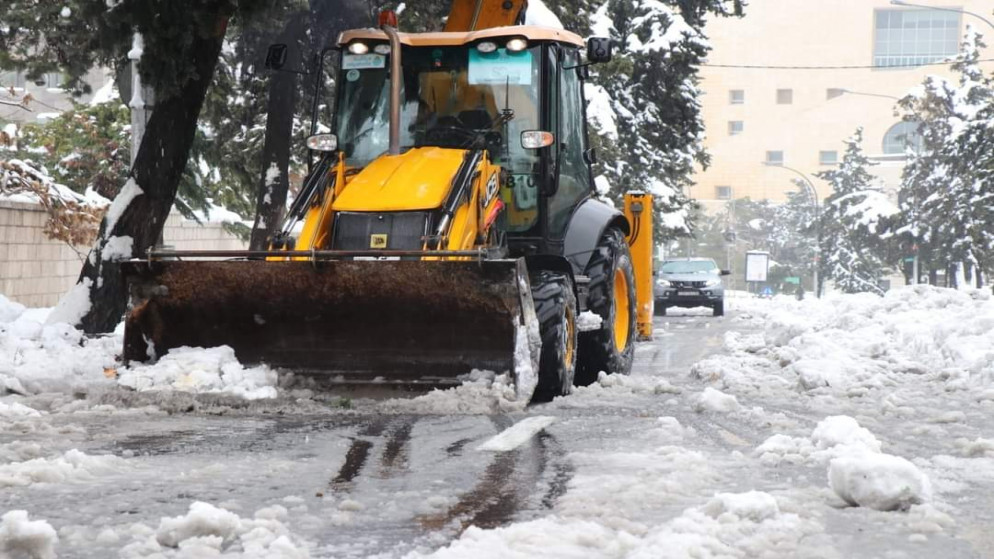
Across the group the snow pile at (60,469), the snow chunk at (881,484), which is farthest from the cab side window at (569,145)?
the snow chunk at (881,484)

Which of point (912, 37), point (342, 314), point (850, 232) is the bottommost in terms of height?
point (342, 314)

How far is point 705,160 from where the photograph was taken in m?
36.9

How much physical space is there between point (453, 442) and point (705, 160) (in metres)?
30.9

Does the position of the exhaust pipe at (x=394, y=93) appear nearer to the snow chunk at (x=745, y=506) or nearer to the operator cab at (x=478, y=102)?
the operator cab at (x=478, y=102)

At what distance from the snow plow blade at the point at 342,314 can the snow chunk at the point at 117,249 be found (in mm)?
3895

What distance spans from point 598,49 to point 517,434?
12.5 feet

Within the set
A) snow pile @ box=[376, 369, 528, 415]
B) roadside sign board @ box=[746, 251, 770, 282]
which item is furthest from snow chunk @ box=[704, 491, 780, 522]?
roadside sign board @ box=[746, 251, 770, 282]

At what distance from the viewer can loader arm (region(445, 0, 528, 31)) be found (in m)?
11.7

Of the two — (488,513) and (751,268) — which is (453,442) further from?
(751,268)

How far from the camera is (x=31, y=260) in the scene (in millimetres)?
21969

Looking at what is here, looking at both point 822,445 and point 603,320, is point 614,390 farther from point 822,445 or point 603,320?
point 822,445

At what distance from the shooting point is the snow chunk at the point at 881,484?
516cm

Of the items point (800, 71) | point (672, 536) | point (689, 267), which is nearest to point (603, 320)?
point (672, 536)

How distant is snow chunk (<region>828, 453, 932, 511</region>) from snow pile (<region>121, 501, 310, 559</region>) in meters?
2.27
